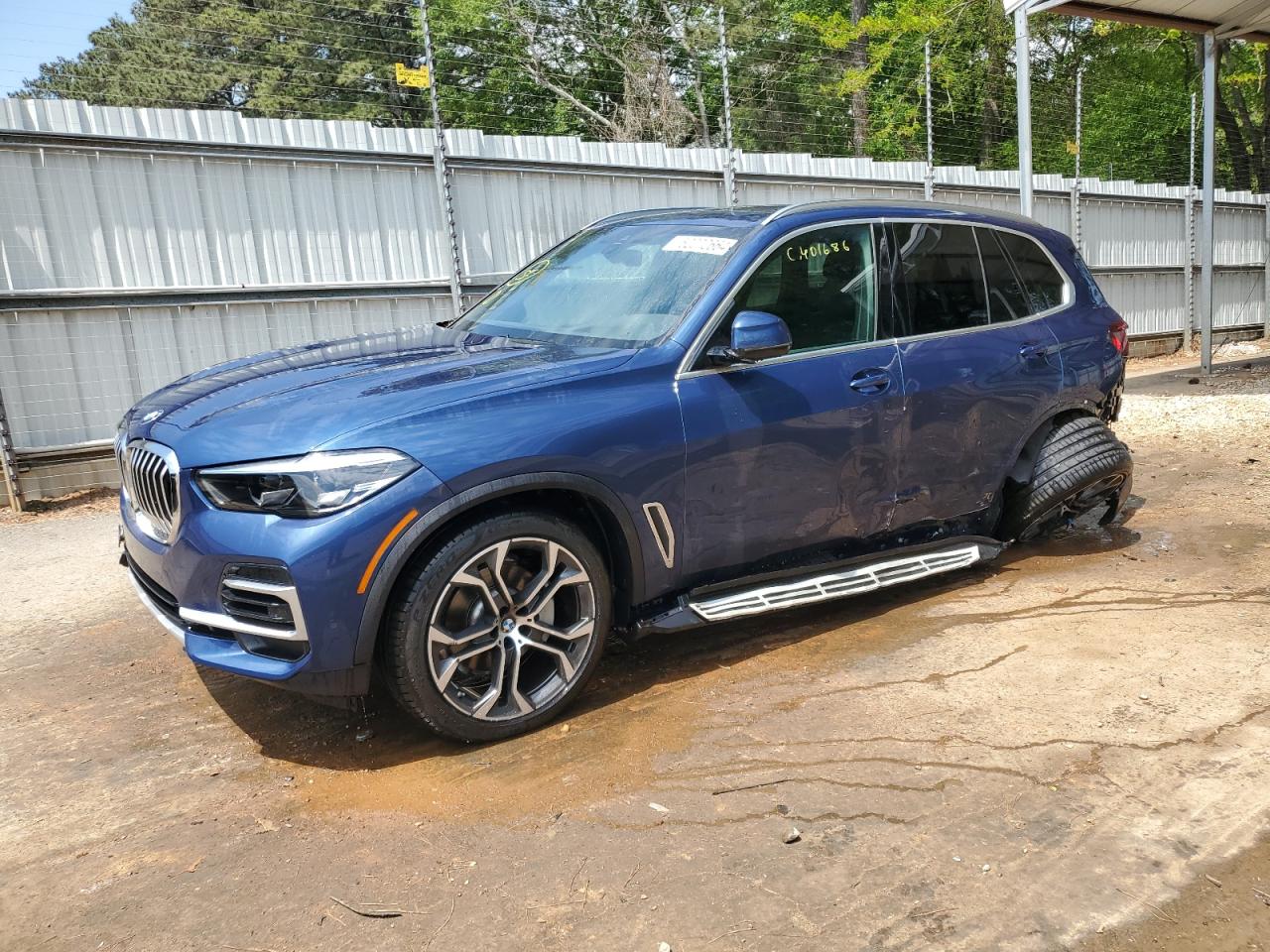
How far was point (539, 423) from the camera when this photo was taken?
341 centimetres

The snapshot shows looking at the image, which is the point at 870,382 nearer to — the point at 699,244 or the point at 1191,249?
the point at 699,244

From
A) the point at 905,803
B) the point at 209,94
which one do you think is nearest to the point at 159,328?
the point at 905,803

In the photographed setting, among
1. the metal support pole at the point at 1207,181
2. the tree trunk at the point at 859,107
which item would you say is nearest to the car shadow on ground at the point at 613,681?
Result: the metal support pole at the point at 1207,181

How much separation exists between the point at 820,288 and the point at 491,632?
2.11m

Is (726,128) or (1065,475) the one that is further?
(726,128)

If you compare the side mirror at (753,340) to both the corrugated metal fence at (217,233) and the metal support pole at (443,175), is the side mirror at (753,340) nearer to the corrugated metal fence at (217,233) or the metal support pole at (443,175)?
the corrugated metal fence at (217,233)

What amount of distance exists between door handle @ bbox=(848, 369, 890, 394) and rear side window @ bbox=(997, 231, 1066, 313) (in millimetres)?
1318

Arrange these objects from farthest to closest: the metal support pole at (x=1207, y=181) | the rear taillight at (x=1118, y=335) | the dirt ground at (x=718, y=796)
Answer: the metal support pole at (x=1207, y=181)
the rear taillight at (x=1118, y=335)
the dirt ground at (x=718, y=796)

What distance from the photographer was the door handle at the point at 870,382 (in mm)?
4266

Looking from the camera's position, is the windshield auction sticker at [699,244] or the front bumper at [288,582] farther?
the windshield auction sticker at [699,244]

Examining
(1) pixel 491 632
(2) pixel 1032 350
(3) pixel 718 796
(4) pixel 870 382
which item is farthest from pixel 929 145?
(3) pixel 718 796

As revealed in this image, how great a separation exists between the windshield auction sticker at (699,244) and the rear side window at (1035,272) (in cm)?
180

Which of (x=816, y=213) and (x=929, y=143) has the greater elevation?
(x=929, y=143)

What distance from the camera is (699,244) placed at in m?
4.26
